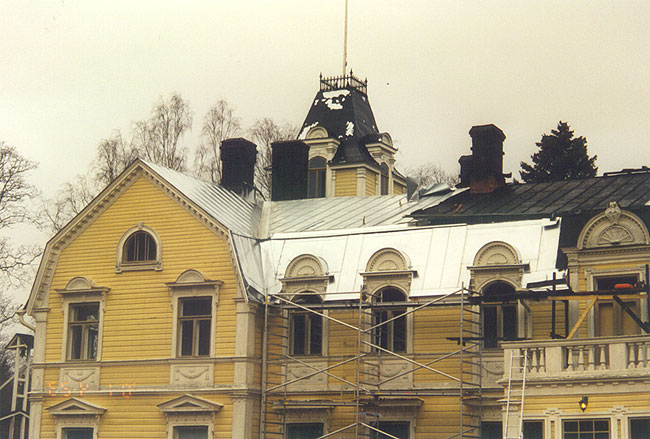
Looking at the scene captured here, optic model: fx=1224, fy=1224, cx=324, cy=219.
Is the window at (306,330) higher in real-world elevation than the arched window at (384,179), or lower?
lower

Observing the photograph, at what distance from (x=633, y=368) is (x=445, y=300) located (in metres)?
6.58

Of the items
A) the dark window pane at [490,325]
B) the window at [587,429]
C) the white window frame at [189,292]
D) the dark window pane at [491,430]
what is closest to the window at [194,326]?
the white window frame at [189,292]

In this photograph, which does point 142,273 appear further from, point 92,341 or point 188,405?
point 188,405

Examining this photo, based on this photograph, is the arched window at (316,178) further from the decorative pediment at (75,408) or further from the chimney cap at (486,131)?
the decorative pediment at (75,408)

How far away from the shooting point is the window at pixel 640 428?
1049 inches

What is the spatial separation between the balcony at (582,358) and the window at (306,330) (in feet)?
24.0

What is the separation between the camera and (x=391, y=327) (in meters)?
33.7

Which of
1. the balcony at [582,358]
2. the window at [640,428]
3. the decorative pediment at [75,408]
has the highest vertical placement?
the balcony at [582,358]

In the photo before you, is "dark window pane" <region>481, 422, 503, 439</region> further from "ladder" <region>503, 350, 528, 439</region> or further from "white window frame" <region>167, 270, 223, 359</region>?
"white window frame" <region>167, 270, 223, 359</region>

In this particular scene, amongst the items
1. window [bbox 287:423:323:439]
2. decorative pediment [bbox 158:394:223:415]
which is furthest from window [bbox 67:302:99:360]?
window [bbox 287:423:323:439]

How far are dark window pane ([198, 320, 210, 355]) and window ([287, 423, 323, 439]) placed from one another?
3200mm

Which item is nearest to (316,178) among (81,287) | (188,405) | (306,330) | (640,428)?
(81,287)

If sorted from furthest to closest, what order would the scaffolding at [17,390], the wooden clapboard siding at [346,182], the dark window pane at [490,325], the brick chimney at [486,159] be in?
the wooden clapboard siding at [346,182]
the scaffolding at [17,390]
the brick chimney at [486,159]
the dark window pane at [490,325]

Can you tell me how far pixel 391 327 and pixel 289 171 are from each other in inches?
369
